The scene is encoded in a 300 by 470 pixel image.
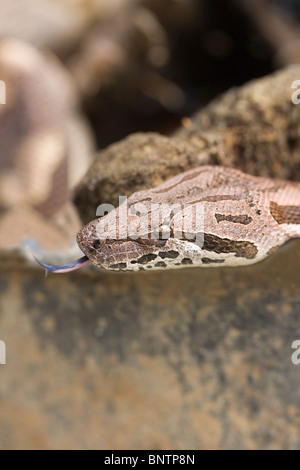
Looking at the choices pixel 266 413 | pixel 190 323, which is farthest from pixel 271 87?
pixel 266 413

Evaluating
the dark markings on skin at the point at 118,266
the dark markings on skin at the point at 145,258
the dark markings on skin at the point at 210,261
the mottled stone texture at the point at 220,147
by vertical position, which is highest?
the mottled stone texture at the point at 220,147

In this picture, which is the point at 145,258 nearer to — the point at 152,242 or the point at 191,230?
the point at 152,242

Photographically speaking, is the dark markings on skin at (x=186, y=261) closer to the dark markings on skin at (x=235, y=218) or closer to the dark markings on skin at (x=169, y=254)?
the dark markings on skin at (x=169, y=254)

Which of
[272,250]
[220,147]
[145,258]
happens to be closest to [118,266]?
[145,258]

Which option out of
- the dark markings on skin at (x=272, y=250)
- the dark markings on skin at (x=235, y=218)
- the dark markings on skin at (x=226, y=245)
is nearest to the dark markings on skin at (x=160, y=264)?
the dark markings on skin at (x=226, y=245)

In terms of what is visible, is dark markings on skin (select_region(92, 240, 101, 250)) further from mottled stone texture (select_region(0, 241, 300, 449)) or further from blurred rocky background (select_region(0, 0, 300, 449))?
mottled stone texture (select_region(0, 241, 300, 449))
